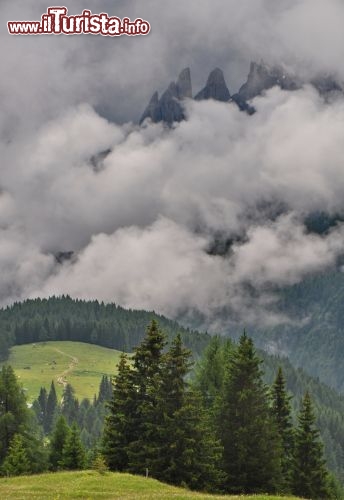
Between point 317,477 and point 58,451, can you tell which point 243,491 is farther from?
point 58,451

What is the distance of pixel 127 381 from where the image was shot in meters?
55.9

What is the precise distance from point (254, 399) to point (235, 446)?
4575 millimetres

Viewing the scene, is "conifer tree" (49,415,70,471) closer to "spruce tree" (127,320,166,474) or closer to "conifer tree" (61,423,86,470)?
"conifer tree" (61,423,86,470)

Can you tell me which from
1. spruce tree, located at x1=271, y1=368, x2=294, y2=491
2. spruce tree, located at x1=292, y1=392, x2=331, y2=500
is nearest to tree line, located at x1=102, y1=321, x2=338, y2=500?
spruce tree, located at x1=292, y1=392, x2=331, y2=500

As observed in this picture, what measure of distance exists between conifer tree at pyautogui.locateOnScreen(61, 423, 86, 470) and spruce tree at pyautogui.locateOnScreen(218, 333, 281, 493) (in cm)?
2705

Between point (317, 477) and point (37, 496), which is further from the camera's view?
point (317, 477)

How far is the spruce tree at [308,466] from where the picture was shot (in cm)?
5853

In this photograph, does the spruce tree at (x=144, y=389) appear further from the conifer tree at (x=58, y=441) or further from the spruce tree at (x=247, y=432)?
the conifer tree at (x=58, y=441)

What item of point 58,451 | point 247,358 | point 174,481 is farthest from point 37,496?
point 58,451

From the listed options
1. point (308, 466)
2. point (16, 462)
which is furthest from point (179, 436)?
point (16, 462)

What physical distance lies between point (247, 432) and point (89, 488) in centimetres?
1873

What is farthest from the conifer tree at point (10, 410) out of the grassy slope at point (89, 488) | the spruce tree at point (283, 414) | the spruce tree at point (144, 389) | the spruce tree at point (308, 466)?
the spruce tree at point (308, 466)

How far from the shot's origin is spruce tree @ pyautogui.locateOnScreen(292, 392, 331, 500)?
192 feet

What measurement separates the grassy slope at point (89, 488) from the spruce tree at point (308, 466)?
2252 cm
